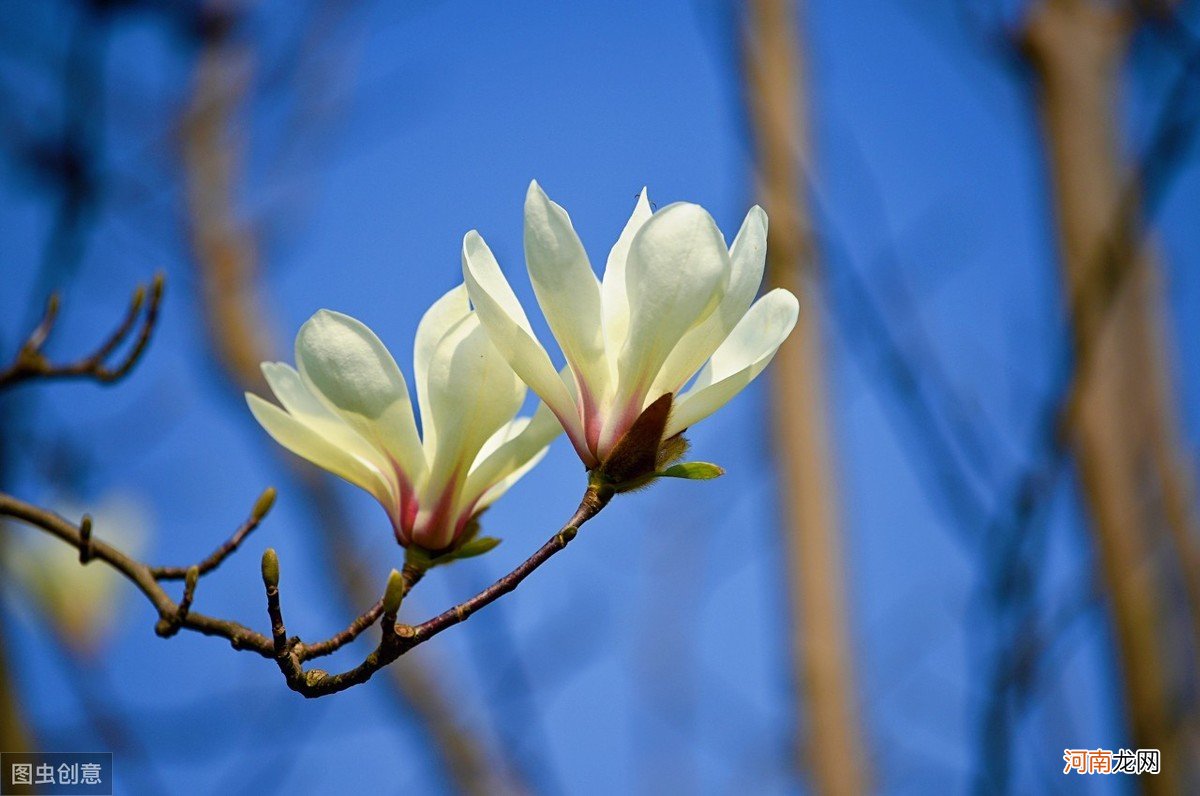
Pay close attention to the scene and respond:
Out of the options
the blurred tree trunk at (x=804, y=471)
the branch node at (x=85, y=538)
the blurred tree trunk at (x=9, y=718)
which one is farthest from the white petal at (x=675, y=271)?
the blurred tree trunk at (x=804, y=471)

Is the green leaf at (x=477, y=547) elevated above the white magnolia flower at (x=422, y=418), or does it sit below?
below

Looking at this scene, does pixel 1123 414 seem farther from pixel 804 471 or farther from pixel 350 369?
pixel 350 369

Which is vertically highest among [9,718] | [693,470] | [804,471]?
[804,471]

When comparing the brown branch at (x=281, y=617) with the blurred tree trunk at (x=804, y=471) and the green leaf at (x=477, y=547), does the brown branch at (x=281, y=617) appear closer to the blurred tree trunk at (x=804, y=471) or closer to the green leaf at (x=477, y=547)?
the green leaf at (x=477, y=547)

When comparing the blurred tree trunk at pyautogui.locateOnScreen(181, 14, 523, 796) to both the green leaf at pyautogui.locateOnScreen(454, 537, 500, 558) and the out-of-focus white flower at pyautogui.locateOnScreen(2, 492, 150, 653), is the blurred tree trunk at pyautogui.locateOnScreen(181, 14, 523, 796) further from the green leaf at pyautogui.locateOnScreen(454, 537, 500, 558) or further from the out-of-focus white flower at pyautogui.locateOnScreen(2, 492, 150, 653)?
the green leaf at pyautogui.locateOnScreen(454, 537, 500, 558)

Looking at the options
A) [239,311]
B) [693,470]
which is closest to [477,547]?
[693,470]

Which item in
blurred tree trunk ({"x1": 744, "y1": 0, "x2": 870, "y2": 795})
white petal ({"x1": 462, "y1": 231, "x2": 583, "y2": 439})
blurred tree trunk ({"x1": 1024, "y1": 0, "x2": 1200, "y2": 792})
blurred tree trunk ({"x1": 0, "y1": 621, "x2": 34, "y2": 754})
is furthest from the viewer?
blurred tree trunk ({"x1": 744, "y1": 0, "x2": 870, "y2": 795})

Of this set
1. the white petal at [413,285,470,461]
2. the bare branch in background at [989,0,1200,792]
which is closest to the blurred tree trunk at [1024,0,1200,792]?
the bare branch in background at [989,0,1200,792]

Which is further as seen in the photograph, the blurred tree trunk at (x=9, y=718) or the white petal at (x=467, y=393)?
the blurred tree trunk at (x=9, y=718)
